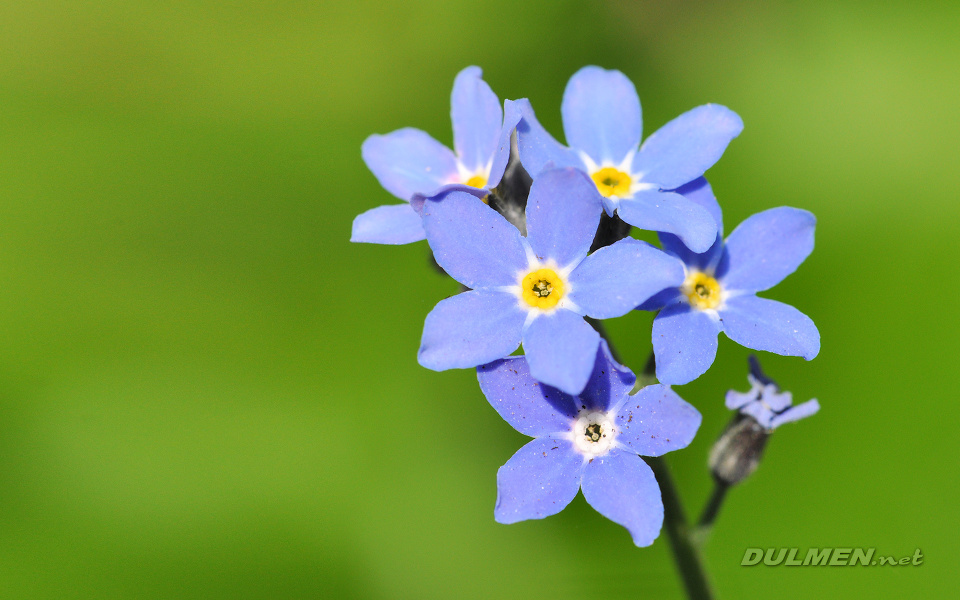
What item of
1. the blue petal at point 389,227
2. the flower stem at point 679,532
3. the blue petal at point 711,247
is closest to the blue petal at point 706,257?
the blue petal at point 711,247

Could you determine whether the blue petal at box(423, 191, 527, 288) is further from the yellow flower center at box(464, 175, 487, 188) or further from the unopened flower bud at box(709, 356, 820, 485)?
the unopened flower bud at box(709, 356, 820, 485)

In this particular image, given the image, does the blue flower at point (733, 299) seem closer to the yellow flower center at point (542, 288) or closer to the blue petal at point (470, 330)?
the yellow flower center at point (542, 288)

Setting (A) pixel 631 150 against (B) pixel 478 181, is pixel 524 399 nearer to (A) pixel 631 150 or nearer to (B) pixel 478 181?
(B) pixel 478 181

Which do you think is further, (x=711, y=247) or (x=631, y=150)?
(x=631, y=150)

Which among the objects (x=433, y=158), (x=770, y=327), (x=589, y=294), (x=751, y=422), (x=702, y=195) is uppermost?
(x=433, y=158)

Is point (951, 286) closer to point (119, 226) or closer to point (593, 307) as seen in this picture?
point (593, 307)

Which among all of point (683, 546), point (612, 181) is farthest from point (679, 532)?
point (612, 181)
